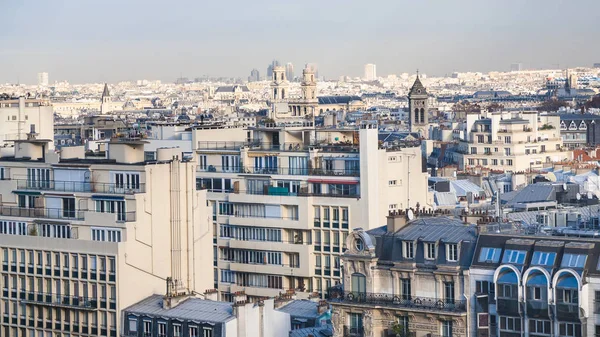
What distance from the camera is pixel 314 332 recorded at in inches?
1688

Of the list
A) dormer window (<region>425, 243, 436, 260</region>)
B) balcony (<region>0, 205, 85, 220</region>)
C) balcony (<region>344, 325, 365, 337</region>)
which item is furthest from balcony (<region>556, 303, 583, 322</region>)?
balcony (<region>0, 205, 85, 220</region>)

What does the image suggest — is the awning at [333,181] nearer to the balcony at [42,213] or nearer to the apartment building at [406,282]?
the balcony at [42,213]

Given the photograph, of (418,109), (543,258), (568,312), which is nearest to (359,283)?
(543,258)

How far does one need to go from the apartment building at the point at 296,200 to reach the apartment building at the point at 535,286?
15.5 metres

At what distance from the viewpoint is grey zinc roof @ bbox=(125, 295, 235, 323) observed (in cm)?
4312

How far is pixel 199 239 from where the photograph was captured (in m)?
48.7

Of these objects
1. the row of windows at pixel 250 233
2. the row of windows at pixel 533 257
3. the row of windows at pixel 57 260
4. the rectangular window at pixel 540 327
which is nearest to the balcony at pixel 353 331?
the row of windows at pixel 533 257

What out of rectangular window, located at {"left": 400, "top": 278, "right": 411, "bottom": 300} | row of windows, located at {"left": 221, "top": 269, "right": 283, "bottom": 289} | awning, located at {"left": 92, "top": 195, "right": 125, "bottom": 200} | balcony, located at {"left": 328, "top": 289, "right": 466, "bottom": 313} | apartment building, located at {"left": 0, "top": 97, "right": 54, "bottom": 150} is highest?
apartment building, located at {"left": 0, "top": 97, "right": 54, "bottom": 150}

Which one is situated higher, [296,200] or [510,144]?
[510,144]

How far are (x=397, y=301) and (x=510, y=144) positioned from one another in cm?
6743

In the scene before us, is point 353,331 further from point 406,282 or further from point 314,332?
point 314,332

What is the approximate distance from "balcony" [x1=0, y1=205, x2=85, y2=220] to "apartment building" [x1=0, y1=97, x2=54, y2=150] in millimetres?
20739

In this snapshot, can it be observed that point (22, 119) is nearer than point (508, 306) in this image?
No

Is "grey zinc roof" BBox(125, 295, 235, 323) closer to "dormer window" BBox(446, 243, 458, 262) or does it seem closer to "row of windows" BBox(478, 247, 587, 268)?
"dormer window" BBox(446, 243, 458, 262)
